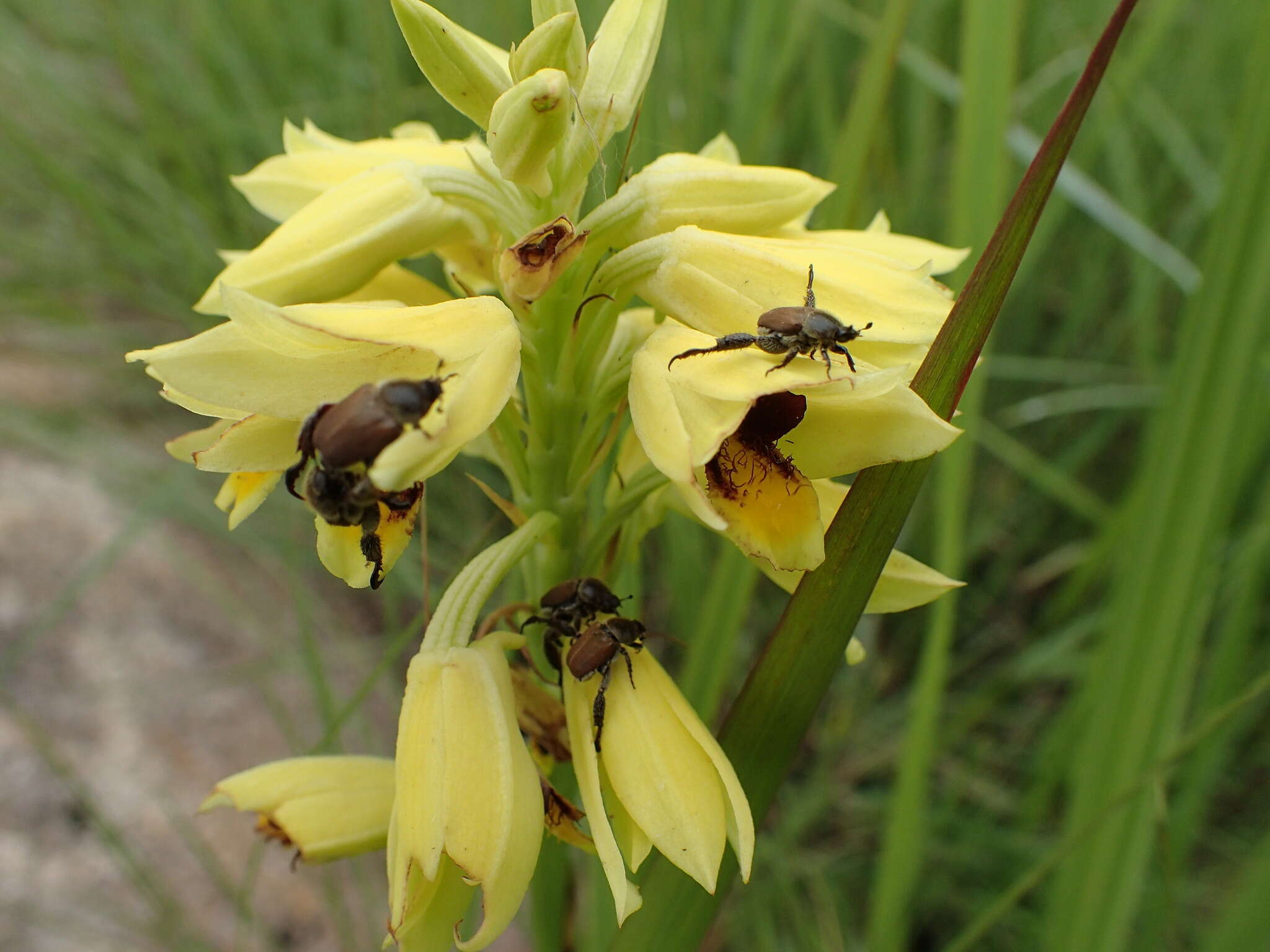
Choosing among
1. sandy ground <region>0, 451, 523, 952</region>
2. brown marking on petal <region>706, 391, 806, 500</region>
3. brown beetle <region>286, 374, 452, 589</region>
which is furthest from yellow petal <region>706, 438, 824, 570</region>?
sandy ground <region>0, 451, 523, 952</region>

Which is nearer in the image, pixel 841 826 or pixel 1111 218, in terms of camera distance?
pixel 1111 218

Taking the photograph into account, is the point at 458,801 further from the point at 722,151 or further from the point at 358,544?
the point at 722,151

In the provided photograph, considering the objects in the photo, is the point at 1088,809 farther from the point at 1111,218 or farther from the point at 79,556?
the point at 79,556

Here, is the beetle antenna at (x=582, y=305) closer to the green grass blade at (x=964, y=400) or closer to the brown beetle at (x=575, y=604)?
the brown beetle at (x=575, y=604)

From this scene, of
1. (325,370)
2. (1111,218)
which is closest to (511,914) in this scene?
(325,370)

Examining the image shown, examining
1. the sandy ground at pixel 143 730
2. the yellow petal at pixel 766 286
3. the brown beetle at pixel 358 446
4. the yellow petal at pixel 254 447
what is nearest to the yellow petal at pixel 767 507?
the yellow petal at pixel 766 286
